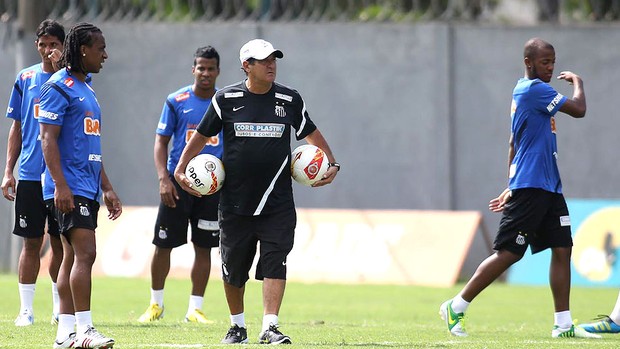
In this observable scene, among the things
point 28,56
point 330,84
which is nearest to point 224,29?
point 330,84

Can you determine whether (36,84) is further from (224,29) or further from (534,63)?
(224,29)

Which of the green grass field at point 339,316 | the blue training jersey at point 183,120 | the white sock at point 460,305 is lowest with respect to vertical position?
the green grass field at point 339,316

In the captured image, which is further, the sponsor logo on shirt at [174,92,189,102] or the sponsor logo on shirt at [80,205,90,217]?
the sponsor logo on shirt at [174,92,189,102]

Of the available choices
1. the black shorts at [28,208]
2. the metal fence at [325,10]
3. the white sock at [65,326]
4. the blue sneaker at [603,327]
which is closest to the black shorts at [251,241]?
the white sock at [65,326]

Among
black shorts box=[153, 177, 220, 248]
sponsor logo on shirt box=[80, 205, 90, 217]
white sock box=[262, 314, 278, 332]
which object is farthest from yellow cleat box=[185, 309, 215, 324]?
sponsor logo on shirt box=[80, 205, 90, 217]

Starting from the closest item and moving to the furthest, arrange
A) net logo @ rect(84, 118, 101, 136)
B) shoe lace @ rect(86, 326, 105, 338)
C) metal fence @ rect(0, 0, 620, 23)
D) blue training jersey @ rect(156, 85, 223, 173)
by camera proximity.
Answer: shoe lace @ rect(86, 326, 105, 338) < net logo @ rect(84, 118, 101, 136) < blue training jersey @ rect(156, 85, 223, 173) < metal fence @ rect(0, 0, 620, 23)

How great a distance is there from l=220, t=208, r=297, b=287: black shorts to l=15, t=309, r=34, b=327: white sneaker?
7.48ft

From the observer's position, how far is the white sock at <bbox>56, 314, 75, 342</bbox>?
8188mm

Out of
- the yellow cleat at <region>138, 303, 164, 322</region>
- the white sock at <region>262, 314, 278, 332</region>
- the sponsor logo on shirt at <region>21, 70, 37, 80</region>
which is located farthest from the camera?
the yellow cleat at <region>138, 303, 164, 322</region>

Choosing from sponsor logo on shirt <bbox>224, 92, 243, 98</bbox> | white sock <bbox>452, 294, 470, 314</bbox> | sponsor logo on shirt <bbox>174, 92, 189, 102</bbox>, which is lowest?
white sock <bbox>452, 294, 470, 314</bbox>

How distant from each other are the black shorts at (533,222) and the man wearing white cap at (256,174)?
182 centimetres

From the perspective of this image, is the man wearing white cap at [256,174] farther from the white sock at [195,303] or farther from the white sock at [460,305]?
the white sock at [195,303]

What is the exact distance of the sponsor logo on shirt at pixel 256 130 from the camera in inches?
340

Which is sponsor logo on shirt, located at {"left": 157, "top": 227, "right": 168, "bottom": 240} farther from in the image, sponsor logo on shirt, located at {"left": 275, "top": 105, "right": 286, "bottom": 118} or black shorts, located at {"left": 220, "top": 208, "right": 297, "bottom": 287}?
sponsor logo on shirt, located at {"left": 275, "top": 105, "right": 286, "bottom": 118}
